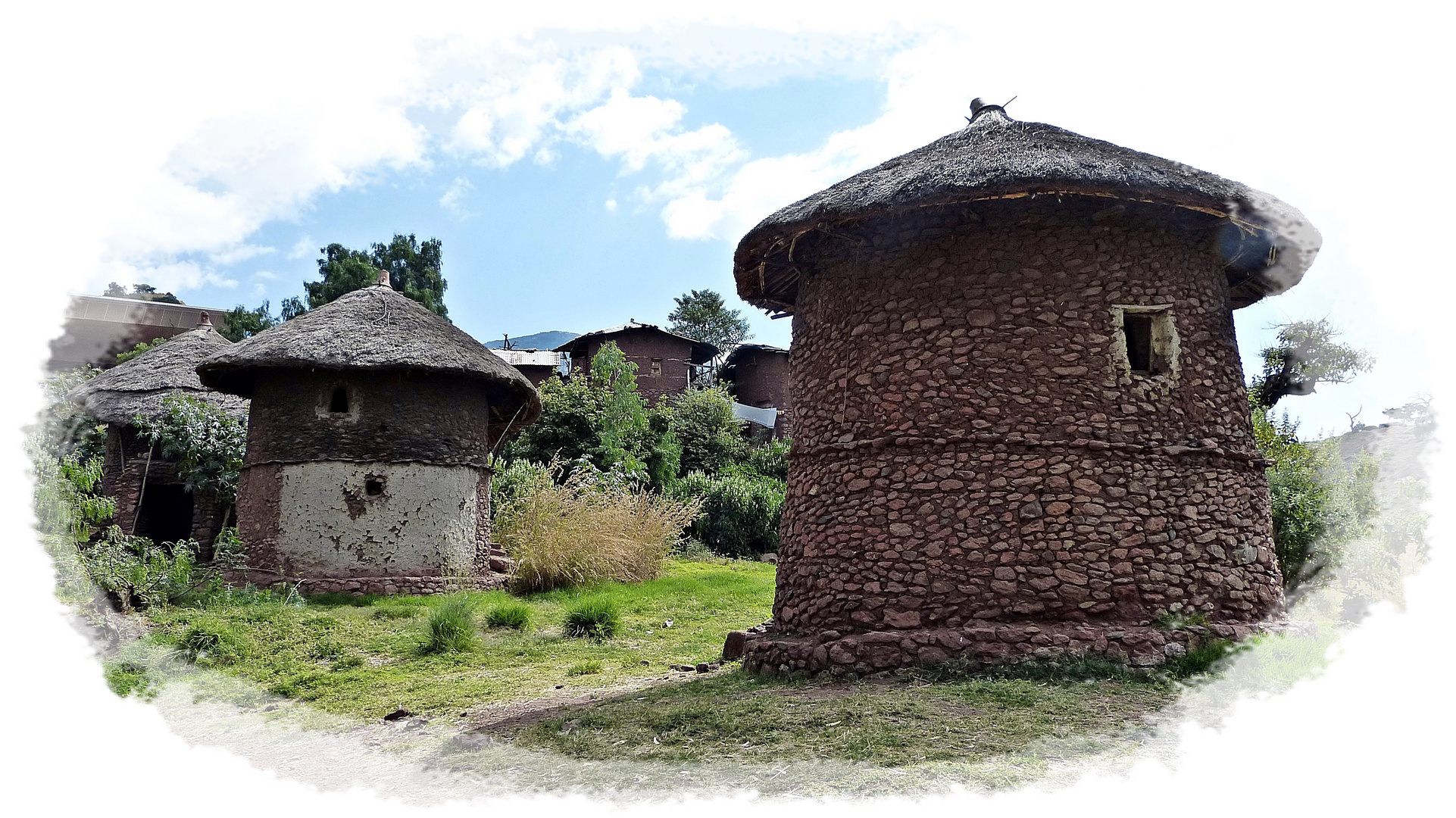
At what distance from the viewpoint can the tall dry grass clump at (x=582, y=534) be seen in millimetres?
13883

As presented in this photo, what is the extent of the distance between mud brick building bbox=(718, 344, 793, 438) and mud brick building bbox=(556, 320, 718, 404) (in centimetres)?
187

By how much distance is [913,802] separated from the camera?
4.06 metres

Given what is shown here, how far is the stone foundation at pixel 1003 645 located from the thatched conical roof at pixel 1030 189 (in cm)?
318

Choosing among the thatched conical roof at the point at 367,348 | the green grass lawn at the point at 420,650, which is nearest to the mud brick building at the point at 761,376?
the thatched conical roof at the point at 367,348

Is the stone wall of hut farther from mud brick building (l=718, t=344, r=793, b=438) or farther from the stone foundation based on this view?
mud brick building (l=718, t=344, r=793, b=438)

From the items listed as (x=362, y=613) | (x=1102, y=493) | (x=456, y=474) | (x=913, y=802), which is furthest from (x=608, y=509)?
(x=913, y=802)

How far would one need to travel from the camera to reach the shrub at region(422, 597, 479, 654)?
32.9ft

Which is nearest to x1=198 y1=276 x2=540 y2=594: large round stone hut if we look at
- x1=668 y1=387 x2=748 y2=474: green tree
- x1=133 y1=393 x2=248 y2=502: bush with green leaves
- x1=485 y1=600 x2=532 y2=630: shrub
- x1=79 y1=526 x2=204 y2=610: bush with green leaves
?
x1=79 y1=526 x2=204 y2=610: bush with green leaves

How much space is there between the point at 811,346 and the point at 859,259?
36.8 inches

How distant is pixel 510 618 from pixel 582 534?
311cm

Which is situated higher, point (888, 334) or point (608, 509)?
point (888, 334)

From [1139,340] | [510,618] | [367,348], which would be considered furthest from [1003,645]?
[367,348]

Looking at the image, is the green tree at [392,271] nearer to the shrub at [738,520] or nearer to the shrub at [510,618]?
the shrub at [738,520]

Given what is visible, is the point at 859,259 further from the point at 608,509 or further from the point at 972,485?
the point at 608,509
